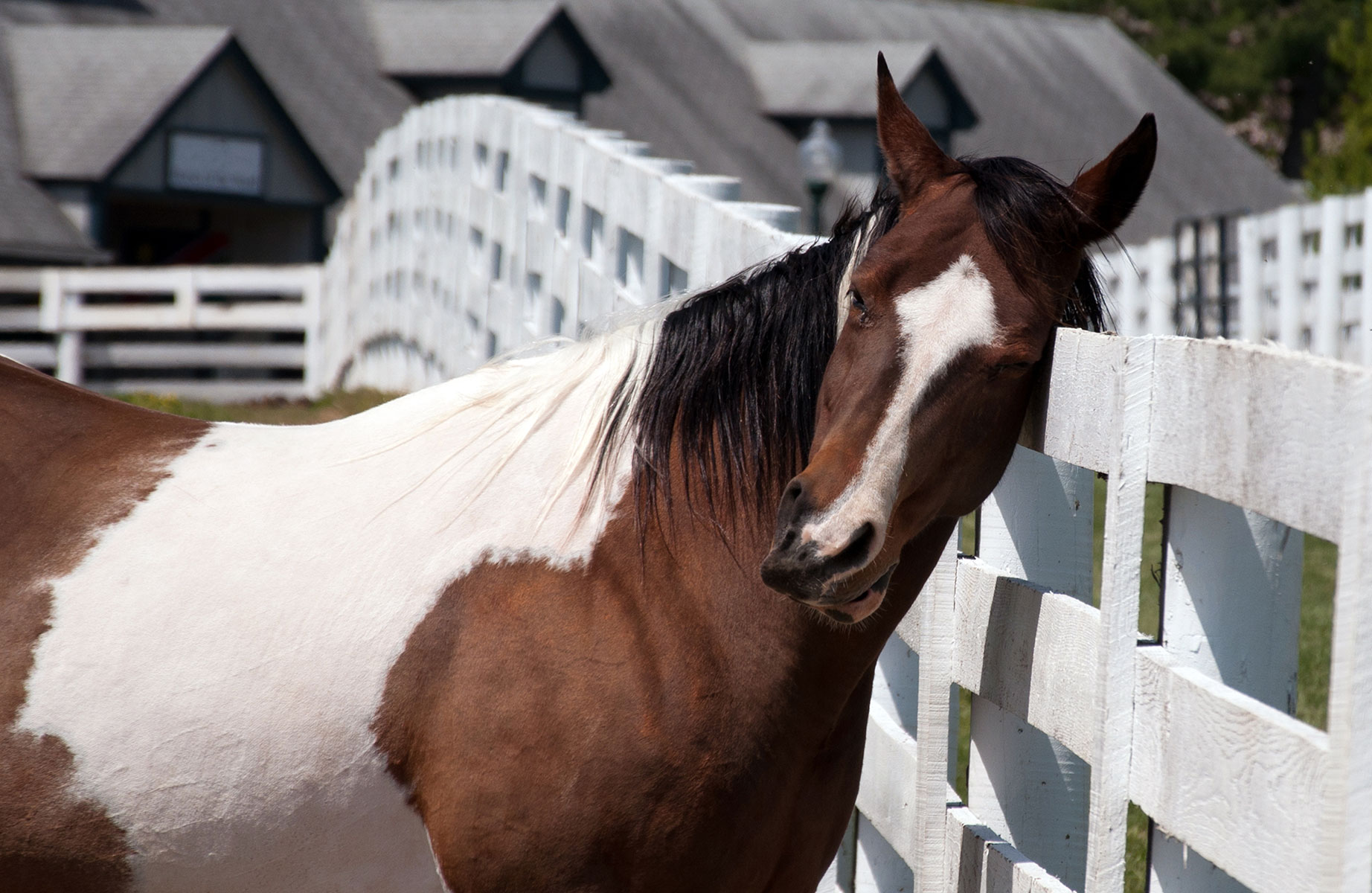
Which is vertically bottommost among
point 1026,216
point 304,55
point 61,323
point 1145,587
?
point 1145,587

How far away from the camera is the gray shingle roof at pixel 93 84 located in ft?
54.1

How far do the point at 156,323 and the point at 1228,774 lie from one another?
14276 millimetres

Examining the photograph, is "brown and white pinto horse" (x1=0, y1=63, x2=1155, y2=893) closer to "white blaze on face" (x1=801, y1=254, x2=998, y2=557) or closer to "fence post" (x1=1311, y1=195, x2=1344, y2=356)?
"white blaze on face" (x1=801, y1=254, x2=998, y2=557)

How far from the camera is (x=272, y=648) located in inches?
83.2

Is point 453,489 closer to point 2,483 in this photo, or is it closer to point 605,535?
point 605,535

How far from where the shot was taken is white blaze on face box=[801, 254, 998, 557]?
70.9 inches

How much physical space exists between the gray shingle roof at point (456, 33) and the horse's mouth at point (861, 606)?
1814cm

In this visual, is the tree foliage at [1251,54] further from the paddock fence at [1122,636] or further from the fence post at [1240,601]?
the fence post at [1240,601]

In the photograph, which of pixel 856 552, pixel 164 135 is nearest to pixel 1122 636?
pixel 856 552

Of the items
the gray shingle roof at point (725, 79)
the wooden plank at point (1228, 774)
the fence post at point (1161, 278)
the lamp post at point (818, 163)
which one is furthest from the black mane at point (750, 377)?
the gray shingle roof at point (725, 79)

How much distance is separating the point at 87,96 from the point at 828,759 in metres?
17.9

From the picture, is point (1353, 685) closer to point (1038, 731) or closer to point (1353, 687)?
point (1353, 687)

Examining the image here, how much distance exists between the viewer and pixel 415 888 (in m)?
2.13

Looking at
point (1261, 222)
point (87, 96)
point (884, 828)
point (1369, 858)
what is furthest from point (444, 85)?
point (1369, 858)
